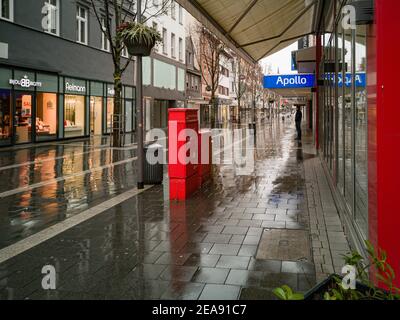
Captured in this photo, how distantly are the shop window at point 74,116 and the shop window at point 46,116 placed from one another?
45.9 inches

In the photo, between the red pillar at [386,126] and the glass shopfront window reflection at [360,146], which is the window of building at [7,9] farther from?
the red pillar at [386,126]

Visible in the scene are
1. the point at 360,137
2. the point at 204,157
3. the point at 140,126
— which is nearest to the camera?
the point at 360,137

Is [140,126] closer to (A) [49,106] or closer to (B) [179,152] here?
(B) [179,152]

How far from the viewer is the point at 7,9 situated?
67.8 feet

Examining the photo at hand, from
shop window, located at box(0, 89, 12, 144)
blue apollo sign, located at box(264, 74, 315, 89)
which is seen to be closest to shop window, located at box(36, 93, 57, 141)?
shop window, located at box(0, 89, 12, 144)

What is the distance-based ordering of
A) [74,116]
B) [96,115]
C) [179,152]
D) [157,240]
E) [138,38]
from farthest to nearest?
[96,115] → [74,116] → [138,38] → [179,152] → [157,240]

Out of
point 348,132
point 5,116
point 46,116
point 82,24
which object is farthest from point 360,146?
point 82,24

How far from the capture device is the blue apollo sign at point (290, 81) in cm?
2039

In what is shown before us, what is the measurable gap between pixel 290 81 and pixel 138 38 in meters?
13.2

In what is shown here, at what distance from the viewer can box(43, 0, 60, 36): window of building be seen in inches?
933

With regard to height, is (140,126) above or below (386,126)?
above

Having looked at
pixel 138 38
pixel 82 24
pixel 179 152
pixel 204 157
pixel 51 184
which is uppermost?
pixel 82 24

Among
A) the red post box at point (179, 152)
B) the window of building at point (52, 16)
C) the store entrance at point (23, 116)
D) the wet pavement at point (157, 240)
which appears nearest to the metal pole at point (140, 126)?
the wet pavement at point (157, 240)
